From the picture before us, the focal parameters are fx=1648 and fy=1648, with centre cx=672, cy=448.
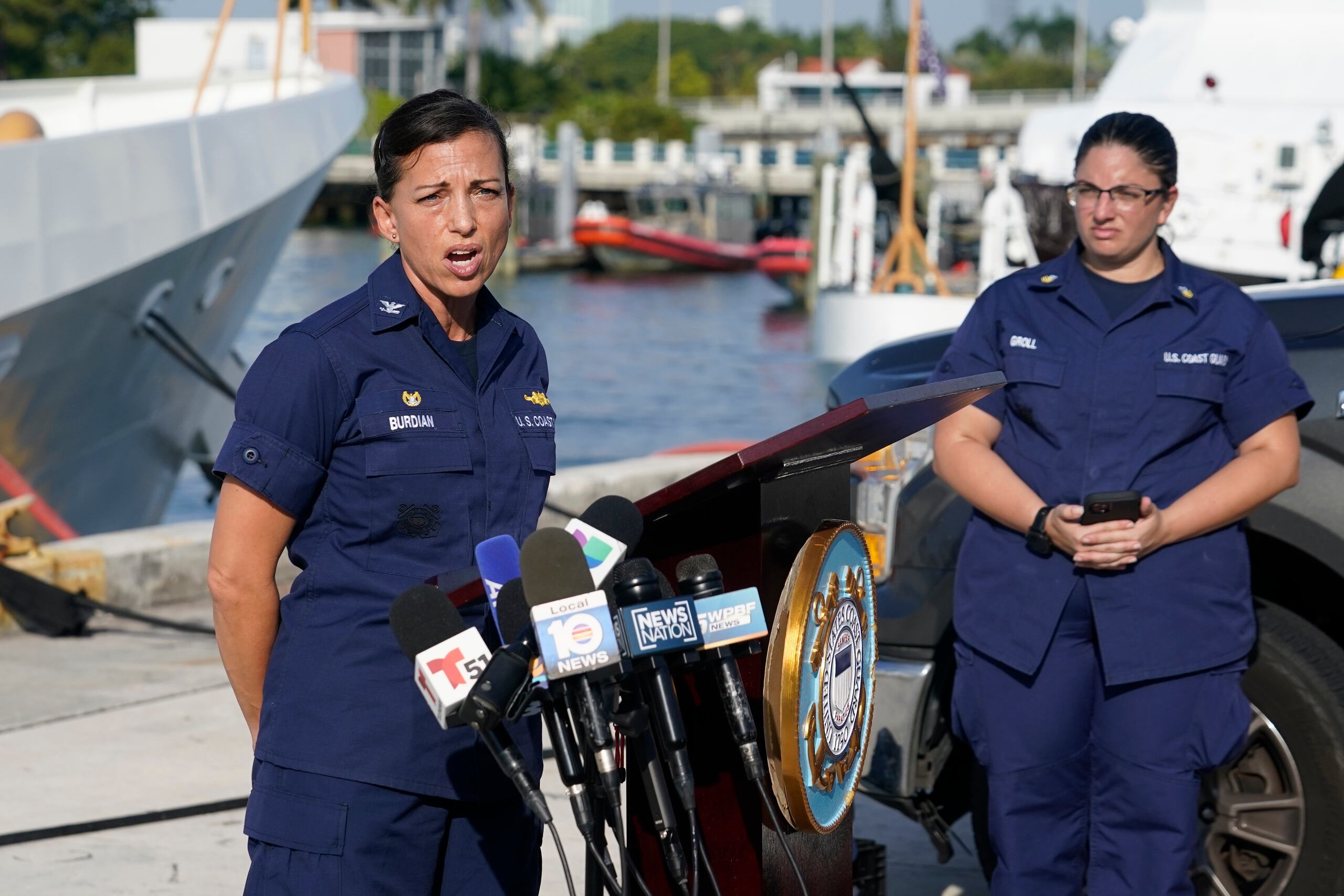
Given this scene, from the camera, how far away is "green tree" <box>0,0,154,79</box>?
6494 cm

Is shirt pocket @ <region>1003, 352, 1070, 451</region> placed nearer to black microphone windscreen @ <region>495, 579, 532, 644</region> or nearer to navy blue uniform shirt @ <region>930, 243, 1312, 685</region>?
navy blue uniform shirt @ <region>930, 243, 1312, 685</region>

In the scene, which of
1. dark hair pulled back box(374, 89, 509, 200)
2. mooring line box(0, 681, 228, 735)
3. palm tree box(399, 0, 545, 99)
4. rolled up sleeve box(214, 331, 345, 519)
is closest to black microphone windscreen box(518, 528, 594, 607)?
rolled up sleeve box(214, 331, 345, 519)

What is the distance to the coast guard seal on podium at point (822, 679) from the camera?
239cm

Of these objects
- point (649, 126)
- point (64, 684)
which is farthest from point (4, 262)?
point (649, 126)

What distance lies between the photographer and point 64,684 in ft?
19.4

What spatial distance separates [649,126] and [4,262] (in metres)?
76.8

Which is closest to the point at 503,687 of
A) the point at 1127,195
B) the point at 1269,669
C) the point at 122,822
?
the point at 1127,195

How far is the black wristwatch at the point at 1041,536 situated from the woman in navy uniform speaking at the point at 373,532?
3.91ft

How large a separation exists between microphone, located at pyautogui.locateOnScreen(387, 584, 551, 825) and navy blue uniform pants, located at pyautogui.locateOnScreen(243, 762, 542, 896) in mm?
303

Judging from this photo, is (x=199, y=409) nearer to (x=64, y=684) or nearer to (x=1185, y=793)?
(x=64, y=684)

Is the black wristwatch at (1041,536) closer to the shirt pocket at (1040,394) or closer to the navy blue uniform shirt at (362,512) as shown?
the shirt pocket at (1040,394)

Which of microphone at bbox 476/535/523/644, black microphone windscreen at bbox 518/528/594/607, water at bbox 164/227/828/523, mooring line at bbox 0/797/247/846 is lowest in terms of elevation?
water at bbox 164/227/828/523

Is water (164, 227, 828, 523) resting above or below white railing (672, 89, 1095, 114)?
below

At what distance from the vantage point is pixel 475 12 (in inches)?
3031
